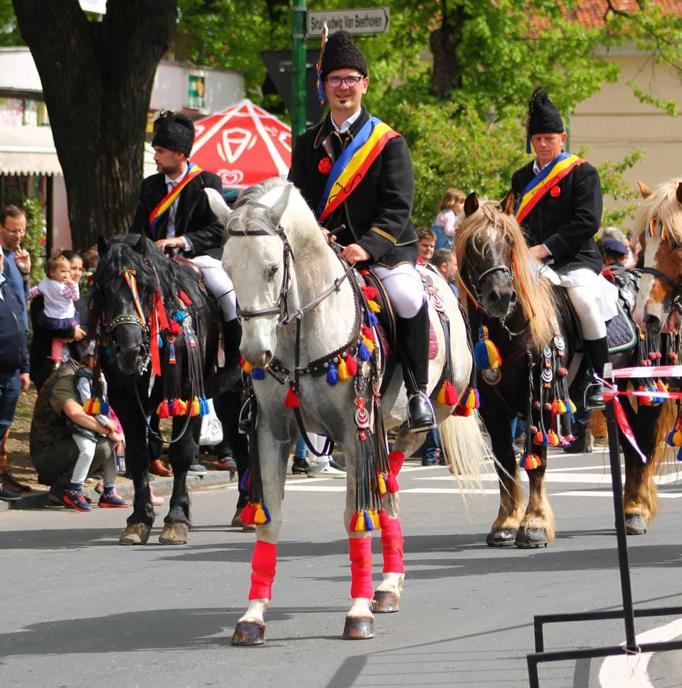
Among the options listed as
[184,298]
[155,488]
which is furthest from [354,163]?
[155,488]

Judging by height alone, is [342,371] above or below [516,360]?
above

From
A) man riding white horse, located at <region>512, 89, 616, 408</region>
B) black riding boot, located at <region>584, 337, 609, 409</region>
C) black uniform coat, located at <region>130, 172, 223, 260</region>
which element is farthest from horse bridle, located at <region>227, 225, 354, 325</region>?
black uniform coat, located at <region>130, 172, 223, 260</region>

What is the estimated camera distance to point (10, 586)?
9289mm

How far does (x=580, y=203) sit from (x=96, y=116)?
6.66m

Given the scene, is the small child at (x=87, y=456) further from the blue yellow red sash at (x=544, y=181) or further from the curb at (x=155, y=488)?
the blue yellow red sash at (x=544, y=181)

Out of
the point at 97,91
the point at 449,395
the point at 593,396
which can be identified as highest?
the point at 97,91

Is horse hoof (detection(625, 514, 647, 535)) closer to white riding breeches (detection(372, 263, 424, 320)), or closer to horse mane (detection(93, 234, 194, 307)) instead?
white riding breeches (detection(372, 263, 424, 320))

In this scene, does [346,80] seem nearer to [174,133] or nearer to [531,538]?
[174,133]

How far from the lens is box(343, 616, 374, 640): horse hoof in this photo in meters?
7.56

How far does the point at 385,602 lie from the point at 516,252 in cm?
281

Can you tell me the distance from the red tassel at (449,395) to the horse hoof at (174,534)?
2597 mm

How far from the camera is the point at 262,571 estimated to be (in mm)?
7590

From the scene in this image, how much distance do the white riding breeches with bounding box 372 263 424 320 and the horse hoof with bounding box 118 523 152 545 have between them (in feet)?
10.9

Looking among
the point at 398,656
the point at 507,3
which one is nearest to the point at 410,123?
the point at 507,3
